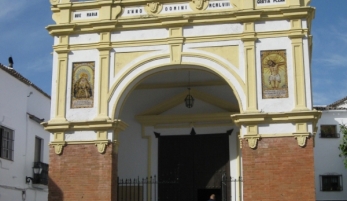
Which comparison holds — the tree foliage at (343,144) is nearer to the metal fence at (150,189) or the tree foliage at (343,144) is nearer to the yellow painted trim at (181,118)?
the yellow painted trim at (181,118)

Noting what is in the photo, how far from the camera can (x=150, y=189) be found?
17.8 m

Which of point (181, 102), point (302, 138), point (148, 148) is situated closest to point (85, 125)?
point (148, 148)

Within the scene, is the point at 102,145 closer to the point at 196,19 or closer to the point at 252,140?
the point at 252,140

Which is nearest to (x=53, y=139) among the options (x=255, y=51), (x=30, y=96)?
(x=255, y=51)

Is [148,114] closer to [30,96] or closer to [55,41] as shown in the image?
[55,41]

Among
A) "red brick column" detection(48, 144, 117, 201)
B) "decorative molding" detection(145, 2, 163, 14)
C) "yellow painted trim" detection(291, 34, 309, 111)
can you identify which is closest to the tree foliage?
"yellow painted trim" detection(291, 34, 309, 111)

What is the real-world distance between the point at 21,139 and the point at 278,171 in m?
11.8

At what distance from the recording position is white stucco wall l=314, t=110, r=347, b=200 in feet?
82.6

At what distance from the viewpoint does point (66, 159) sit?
15.3 m

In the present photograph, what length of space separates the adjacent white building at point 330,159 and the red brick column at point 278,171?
1134cm

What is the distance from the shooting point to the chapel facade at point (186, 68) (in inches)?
565

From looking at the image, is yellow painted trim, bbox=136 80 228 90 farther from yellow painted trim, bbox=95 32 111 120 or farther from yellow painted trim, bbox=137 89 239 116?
yellow painted trim, bbox=95 32 111 120

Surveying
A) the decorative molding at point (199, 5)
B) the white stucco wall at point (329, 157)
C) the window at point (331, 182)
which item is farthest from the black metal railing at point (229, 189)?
the window at point (331, 182)

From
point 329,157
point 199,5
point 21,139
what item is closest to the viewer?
point 199,5
